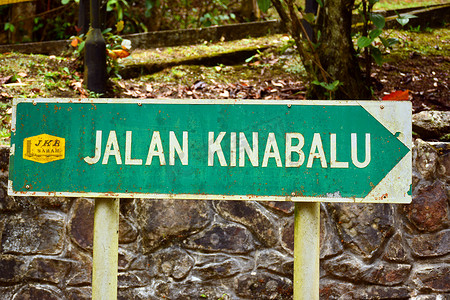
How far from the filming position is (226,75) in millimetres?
3955

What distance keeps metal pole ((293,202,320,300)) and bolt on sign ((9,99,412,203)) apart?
7 centimetres

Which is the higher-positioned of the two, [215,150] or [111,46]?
[111,46]

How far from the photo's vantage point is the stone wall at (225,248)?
8.71 ft

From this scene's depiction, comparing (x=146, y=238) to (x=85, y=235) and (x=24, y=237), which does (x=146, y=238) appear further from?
(x=24, y=237)

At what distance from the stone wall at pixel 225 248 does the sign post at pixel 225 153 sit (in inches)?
48.4

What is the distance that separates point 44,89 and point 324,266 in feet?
8.18

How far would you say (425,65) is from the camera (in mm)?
3971

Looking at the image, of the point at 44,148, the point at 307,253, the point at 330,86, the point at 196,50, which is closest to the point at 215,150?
the point at 307,253

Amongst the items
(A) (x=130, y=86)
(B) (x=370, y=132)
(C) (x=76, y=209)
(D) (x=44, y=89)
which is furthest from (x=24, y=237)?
(B) (x=370, y=132)

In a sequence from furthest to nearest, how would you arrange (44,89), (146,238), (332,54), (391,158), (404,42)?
(404,42) → (44,89) → (332,54) → (146,238) → (391,158)

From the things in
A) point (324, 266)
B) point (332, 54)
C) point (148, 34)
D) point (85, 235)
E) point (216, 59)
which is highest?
point (148, 34)

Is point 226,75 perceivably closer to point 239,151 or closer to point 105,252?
point 239,151

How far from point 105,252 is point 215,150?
0.50m

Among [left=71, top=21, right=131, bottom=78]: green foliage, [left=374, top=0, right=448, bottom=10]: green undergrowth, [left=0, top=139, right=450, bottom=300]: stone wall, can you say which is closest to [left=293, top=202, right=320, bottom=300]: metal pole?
[left=0, top=139, right=450, bottom=300]: stone wall
